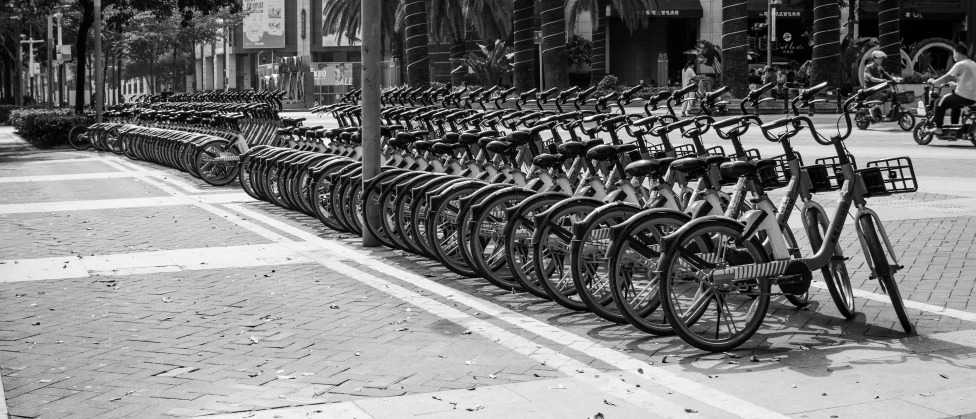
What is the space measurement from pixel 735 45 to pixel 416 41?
8.22 m

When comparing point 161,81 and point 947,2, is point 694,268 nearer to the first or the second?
point 947,2

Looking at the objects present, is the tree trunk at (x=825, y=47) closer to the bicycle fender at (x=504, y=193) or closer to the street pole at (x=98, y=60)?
the street pole at (x=98, y=60)

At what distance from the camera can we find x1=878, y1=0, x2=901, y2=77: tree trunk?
32.2 meters

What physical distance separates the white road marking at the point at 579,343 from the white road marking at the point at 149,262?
533 mm

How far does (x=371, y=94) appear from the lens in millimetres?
10695

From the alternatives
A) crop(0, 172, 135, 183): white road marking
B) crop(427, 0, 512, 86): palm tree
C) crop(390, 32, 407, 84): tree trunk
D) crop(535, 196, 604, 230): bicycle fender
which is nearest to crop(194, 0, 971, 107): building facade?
crop(390, 32, 407, 84): tree trunk

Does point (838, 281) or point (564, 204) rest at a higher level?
point (564, 204)

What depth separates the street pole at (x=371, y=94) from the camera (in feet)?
34.2

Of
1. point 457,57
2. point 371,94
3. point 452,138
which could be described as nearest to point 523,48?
point 457,57

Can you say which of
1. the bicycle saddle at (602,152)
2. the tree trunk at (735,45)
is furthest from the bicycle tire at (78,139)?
the bicycle saddle at (602,152)

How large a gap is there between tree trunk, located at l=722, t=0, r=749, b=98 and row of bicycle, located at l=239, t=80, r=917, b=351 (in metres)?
21.6

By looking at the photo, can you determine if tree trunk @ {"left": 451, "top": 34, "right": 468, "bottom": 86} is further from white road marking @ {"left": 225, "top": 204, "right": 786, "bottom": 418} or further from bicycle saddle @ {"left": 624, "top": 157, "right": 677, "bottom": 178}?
bicycle saddle @ {"left": 624, "top": 157, "right": 677, "bottom": 178}

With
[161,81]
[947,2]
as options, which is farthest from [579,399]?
[161,81]

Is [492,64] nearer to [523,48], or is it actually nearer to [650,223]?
[523,48]
